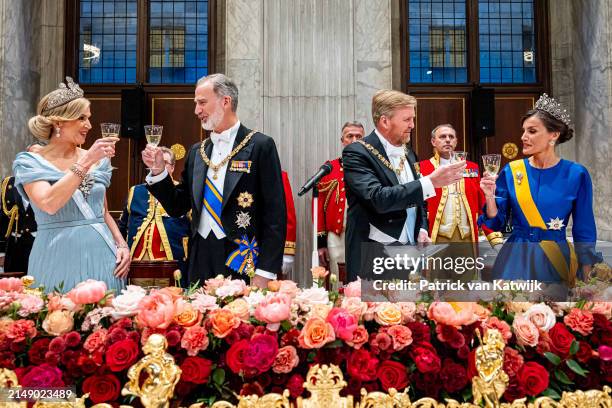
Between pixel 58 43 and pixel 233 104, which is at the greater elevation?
pixel 58 43

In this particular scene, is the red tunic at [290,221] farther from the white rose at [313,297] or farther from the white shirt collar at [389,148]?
the white rose at [313,297]

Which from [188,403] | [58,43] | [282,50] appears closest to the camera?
[188,403]

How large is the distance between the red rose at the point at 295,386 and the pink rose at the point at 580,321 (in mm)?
670

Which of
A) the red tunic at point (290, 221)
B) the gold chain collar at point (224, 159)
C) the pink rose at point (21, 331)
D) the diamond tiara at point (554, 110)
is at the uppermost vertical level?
the diamond tiara at point (554, 110)

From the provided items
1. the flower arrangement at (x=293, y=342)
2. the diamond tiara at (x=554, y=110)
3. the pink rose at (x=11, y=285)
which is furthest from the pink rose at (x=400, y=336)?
the diamond tiara at (x=554, y=110)

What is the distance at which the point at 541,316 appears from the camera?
1.40 m

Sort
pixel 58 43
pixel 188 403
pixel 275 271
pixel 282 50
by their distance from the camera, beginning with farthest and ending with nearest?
pixel 58 43 < pixel 282 50 < pixel 275 271 < pixel 188 403

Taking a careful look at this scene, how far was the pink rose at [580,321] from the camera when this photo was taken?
1.40m

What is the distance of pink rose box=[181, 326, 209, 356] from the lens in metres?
→ 1.33

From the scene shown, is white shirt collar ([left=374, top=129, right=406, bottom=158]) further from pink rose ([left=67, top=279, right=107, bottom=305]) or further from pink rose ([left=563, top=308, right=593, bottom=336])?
pink rose ([left=67, top=279, right=107, bottom=305])

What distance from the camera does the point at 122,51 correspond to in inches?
297

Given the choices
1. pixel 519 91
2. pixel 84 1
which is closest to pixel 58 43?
pixel 84 1

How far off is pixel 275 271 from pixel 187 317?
50.1 inches

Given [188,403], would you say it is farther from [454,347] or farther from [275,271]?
[275,271]
